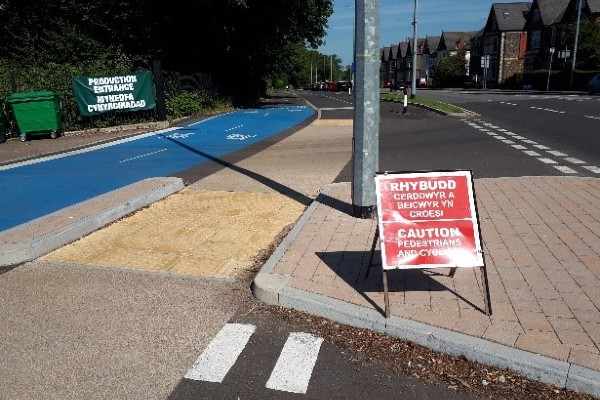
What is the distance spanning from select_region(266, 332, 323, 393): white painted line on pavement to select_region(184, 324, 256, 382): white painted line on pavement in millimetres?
320

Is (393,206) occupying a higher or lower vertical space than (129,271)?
higher

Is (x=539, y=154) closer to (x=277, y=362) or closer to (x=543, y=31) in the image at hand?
(x=277, y=362)

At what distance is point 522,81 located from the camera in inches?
2420

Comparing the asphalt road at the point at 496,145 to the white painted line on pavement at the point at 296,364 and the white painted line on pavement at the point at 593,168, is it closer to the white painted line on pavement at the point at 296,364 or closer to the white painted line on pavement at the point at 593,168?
the white painted line on pavement at the point at 593,168

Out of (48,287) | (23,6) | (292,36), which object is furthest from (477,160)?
(23,6)

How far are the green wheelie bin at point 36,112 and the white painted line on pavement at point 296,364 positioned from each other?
1443 cm

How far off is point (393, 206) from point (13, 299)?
3377 mm

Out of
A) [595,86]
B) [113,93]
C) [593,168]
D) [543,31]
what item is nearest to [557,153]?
[593,168]

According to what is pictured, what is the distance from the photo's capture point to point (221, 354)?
344 cm

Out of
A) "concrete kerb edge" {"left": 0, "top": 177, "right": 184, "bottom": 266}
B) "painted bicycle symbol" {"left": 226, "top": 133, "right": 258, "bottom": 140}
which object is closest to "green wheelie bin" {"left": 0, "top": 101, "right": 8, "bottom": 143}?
"painted bicycle symbol" {"left": 226, "top": 133, "right": 258, "bottom": 140}

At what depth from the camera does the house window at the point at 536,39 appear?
68562mm

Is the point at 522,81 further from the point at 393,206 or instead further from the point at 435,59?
the point at 393,206

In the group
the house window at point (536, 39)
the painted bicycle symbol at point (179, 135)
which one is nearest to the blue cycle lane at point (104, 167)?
the painted bicycle symbol at point (179, 135)

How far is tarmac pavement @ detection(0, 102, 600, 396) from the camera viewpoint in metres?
3.40
